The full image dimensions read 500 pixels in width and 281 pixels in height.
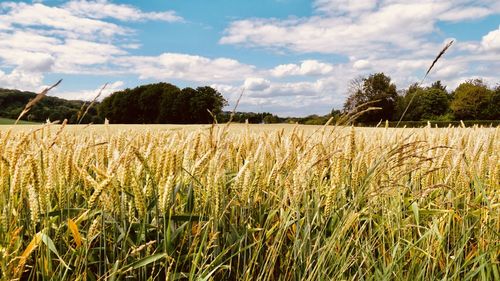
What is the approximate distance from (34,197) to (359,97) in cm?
7721

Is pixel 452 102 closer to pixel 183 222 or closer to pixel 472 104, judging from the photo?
pixel 472 104

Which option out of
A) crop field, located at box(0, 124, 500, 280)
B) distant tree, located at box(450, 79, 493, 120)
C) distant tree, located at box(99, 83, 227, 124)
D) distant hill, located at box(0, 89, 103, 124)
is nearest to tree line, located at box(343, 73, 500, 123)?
distant tree, located at box(450, 79, 493, 120)

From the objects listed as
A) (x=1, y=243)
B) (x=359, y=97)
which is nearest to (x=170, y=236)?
(x=1, y=243)

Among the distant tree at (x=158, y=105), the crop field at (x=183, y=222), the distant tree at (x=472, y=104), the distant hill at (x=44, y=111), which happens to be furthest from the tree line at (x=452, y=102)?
the crop field at (x=183, y=222)

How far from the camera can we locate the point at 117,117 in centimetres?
7750

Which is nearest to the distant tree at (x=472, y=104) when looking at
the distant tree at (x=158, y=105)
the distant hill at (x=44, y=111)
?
the distant tree at (x=158, y=105)

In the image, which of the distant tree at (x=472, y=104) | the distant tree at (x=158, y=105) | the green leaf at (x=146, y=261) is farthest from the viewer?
the distant tree at (x=472, y=104)

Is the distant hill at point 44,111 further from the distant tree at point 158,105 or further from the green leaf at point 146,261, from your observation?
the distant tree at point 158,105

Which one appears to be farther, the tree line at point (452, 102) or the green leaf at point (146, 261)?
the tree line at point (452, 102)

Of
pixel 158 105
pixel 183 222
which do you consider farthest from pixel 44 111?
pixel 158 105

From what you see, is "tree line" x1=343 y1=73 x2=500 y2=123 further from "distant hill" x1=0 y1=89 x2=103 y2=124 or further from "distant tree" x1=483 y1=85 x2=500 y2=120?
"distant hill" x1=0 y1=89 x2=103 y2=124

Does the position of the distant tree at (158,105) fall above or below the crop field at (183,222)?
above

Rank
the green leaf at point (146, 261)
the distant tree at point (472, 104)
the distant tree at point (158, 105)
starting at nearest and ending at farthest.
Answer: the green leaf at point (146, 261)
the distant tree at point (158, 105)
the distant tree at point (472, 104)

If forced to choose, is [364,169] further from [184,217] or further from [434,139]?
[434,139]
